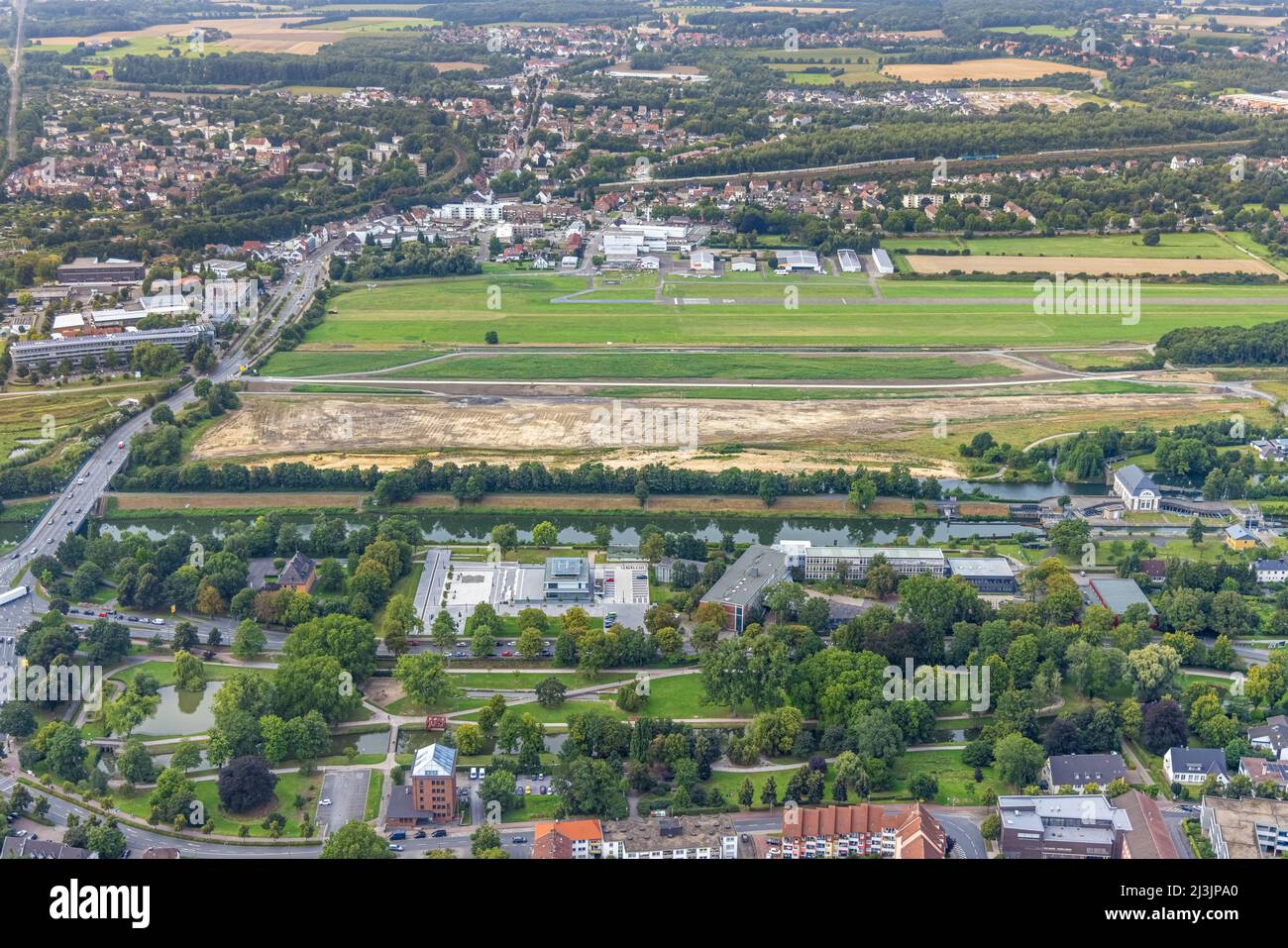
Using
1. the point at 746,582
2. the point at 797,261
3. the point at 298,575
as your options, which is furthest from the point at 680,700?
the point at 797,261

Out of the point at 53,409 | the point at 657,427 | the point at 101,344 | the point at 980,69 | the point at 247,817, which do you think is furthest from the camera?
the point at 980,69

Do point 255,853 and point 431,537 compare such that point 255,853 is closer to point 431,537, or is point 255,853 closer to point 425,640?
point 425,640

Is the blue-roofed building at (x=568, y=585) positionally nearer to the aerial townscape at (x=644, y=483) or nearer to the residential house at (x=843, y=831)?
the aerial townscape at (x=644, y=483)

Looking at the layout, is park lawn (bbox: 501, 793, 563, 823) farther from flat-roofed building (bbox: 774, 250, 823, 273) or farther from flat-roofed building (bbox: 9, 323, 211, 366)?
flat-roofed building (bbox: 774, 250, 823, 273)

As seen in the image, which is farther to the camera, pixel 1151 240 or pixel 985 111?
pixel 985 111

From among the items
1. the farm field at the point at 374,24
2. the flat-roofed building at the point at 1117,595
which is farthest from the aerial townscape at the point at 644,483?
the farm field at the point at 374,24

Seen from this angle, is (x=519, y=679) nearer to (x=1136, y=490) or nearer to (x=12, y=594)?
(x=12, y=594)

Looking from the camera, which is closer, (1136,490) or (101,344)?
(1136,490)

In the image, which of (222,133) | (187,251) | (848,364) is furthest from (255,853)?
(222,133)
